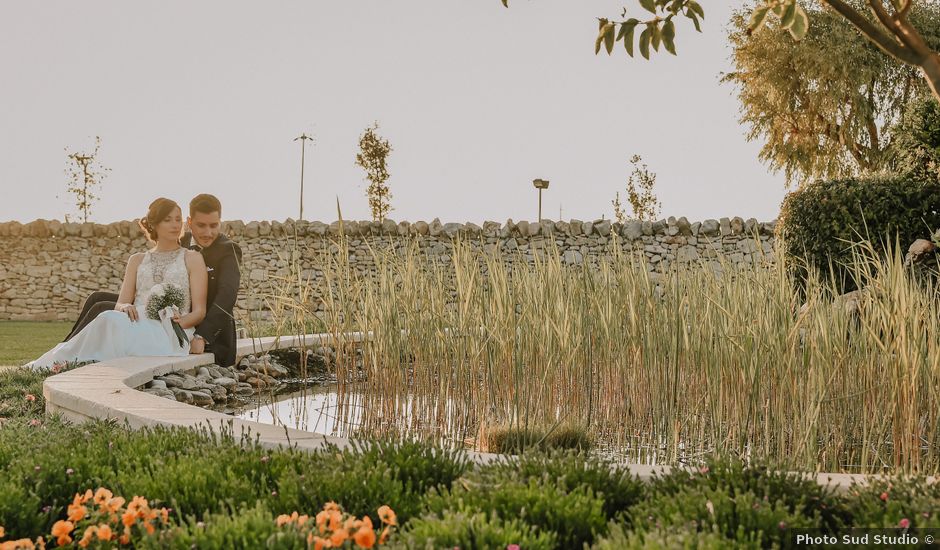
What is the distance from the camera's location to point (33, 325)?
1471 cm

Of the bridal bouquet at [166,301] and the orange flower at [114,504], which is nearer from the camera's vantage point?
the orange flower at [114,504]

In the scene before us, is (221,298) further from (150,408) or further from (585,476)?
(585,476)

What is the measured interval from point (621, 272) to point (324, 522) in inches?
96.1

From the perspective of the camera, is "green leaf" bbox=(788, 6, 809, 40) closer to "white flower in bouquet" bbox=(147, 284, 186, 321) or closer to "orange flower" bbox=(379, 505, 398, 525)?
"orange flower" bbox=(379, 505, 398, 525)

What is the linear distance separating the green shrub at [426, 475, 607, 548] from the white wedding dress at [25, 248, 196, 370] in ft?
14.6

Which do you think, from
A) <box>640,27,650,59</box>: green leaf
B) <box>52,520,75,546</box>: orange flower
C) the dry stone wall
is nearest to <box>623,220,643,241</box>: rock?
the dry stone wall

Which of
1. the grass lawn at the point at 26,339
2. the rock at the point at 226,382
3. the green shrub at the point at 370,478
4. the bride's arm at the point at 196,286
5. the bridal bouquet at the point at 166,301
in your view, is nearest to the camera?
the green shrub at the point at 370,478

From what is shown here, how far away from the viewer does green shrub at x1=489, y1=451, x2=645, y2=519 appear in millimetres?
2414

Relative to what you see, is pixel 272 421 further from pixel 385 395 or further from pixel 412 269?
pixel 412 269

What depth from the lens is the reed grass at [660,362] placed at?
10.9 feet

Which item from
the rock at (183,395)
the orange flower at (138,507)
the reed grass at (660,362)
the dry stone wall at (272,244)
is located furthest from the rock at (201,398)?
the dry stone wall at (272,244)

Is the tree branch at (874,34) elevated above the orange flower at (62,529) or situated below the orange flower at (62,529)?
above

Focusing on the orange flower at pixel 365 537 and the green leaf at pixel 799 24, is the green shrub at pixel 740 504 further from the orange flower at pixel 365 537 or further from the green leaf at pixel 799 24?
the green leaf at pixel 799 24

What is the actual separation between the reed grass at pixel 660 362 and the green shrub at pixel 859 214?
334 cm
